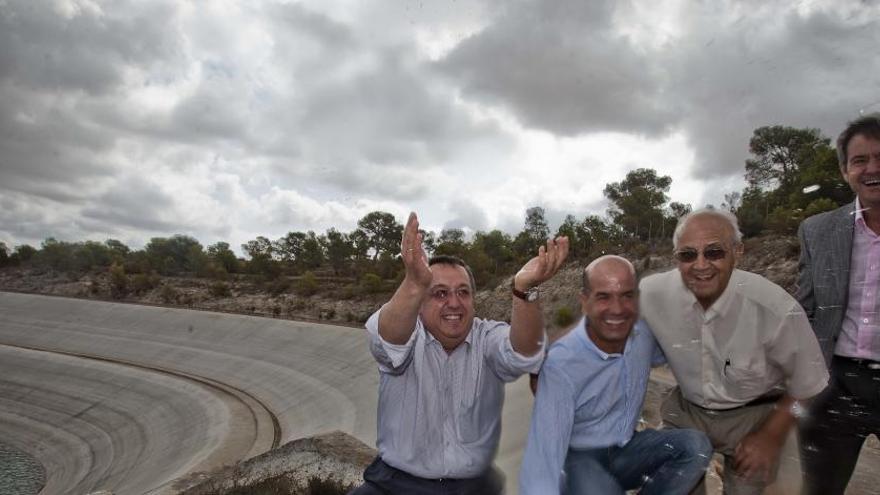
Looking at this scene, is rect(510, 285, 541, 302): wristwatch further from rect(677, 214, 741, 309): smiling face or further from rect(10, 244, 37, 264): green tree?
rect(10, 244, 37, 264): green tree

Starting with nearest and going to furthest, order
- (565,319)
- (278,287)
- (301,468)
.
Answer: (565,319), (301,468), (278,287)

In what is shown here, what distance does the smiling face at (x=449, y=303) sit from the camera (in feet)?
9.71

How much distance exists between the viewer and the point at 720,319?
258 centimetres

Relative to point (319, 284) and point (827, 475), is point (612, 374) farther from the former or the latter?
point (319, 284)

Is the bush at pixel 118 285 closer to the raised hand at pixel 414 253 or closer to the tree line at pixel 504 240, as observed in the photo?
the tree line at pixel 504 240

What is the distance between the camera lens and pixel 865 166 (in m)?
2.49

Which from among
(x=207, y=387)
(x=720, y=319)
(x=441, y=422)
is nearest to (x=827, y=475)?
(x=720, y=319)

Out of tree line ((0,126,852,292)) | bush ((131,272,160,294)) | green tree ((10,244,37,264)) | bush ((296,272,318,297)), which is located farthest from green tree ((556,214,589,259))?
green tree ((10,244,37,264))

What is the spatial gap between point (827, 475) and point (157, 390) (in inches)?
1143

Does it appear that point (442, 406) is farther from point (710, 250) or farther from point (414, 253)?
point (710, 250)

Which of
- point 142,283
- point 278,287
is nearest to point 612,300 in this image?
point 278,287

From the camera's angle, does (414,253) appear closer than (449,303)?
Yes

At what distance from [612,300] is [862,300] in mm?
1180

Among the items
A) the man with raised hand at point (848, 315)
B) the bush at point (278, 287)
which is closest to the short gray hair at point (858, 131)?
the man with raised hand at point (848, 315)
